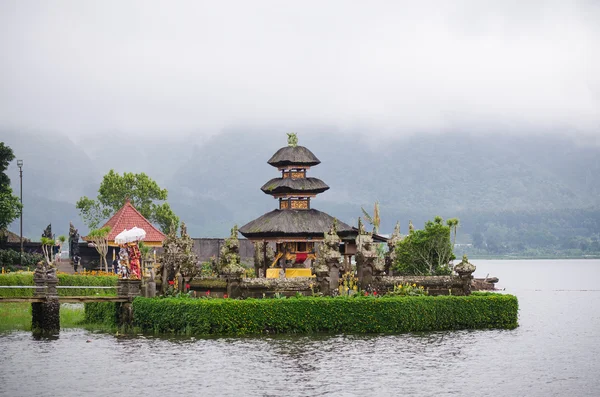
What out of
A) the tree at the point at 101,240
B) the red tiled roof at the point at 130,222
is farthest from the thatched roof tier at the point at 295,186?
the red tiled roof at the point at 130,222

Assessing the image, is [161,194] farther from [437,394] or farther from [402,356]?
[437,394]

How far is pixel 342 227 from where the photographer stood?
192 ft

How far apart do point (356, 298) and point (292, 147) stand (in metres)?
15.5

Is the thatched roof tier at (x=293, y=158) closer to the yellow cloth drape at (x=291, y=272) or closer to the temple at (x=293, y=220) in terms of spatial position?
the temple at (x=293, y=220)

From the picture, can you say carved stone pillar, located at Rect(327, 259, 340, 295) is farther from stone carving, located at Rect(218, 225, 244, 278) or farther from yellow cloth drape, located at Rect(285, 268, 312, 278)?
yellow cloth drape, located at Rect(285, 268, 312, 278)

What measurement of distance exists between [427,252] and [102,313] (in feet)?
73.9

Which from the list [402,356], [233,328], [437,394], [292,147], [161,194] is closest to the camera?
[437,394]

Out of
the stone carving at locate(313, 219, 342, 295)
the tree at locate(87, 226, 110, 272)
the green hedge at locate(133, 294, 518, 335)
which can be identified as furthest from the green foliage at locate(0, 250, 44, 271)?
the stone carving at locate(313, 219, 342, 295)

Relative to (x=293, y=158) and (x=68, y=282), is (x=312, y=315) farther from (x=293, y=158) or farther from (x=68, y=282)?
(x=68, y=282)

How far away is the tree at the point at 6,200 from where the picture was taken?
78.3 meters

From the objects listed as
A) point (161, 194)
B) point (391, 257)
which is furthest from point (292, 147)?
point (161, 194)

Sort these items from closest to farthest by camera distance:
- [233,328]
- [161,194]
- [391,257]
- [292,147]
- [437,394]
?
1. [437,394]
2. [233,328]
3. [292,147]
4. [391,257]
5. [161,194]

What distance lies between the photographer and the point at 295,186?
56.2 metres

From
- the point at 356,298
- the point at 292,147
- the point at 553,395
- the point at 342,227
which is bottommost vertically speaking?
the point at 553,395
